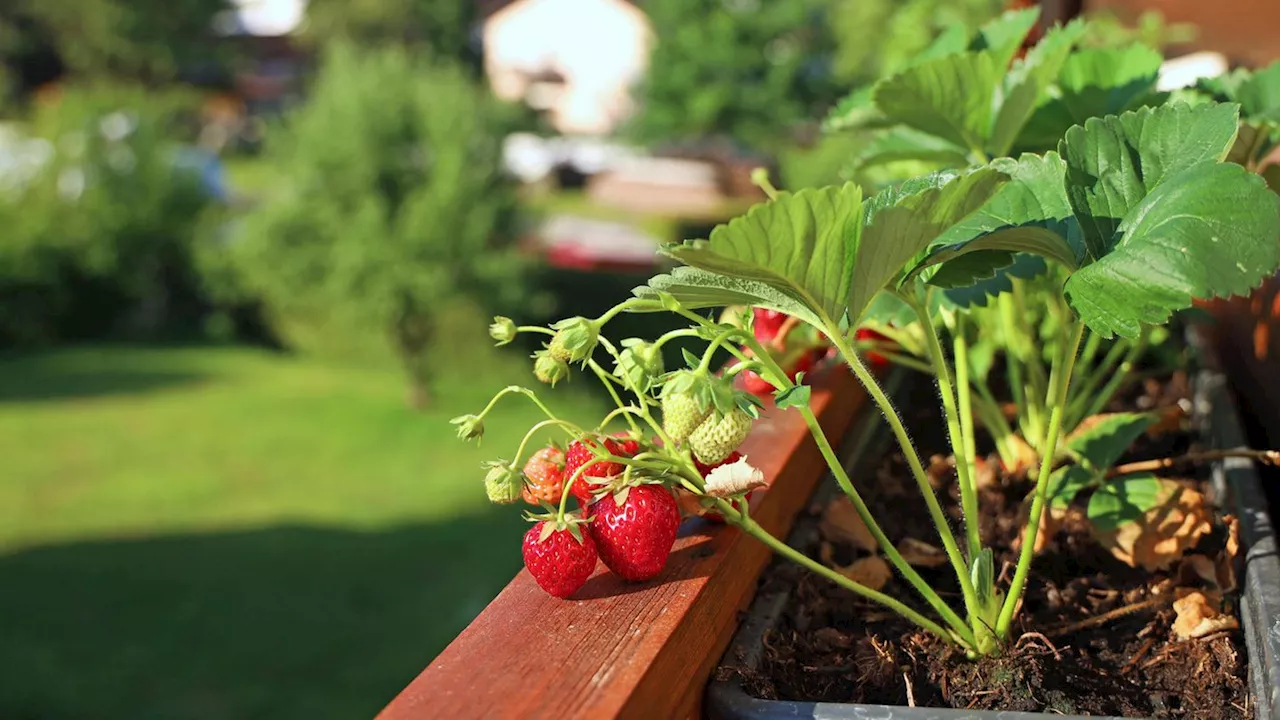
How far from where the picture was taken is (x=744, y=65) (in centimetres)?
2166

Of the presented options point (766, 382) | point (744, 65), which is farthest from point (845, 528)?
point (744, 65)

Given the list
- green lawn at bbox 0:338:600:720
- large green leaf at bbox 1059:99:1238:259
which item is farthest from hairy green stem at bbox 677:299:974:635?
green lawn at bbox 0:338:600:720

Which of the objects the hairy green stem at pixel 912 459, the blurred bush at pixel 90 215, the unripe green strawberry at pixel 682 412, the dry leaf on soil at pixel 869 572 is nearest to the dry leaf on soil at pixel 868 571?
the dry leaf on soil at pixel 869 572

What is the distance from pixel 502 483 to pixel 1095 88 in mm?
991

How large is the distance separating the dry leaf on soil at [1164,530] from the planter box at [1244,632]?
47 millimetres

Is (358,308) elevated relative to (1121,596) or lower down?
lower down

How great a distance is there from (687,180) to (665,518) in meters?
25.0

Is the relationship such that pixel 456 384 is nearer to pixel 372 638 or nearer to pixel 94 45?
pixel 372 638

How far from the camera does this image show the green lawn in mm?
4789

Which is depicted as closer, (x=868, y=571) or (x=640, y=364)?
(x=640, y=364)

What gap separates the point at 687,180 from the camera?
25594 mm

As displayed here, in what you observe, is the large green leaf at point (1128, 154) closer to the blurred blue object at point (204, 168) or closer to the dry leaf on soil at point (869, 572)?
the dry leaf on soil at point (869, 572)

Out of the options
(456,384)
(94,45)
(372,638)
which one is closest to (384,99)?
(456,384)

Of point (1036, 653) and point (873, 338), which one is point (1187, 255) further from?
point (873, 338)
